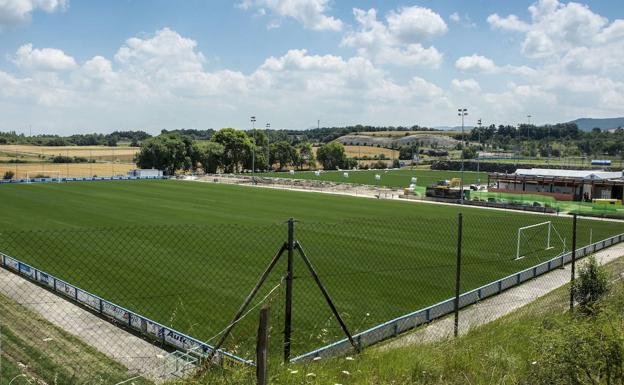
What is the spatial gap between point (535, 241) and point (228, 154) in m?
75.4

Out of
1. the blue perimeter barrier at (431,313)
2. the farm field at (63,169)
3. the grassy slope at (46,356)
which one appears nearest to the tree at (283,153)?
the farm field at (63,169)

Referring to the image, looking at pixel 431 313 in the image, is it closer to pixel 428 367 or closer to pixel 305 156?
pixel 428 367

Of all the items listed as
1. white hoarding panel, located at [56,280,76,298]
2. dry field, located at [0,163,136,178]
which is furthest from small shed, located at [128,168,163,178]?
white hoarding panel, located at [56,280,76,298]

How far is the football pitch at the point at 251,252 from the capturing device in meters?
18.8

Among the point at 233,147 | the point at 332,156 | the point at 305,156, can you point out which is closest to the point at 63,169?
the point at 233,147

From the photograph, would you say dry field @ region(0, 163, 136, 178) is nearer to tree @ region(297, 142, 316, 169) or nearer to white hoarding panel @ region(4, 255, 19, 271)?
tree @ region(297, 142, 316, 169)

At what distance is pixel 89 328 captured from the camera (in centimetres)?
1602

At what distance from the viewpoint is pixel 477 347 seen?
7992 millimetres

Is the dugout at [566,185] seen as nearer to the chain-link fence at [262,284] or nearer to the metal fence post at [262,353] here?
the chain-link fence at [262,284]

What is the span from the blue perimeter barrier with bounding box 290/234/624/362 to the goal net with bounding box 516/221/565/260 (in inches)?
89.3

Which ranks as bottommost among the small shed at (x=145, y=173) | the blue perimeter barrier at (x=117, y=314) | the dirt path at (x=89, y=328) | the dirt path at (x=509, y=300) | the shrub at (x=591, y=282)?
the dirt path at (x=509, y=300)

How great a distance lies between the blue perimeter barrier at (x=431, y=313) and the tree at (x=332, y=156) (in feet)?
297

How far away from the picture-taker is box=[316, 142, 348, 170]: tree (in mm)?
120875

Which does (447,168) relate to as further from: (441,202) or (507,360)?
(507,360)
